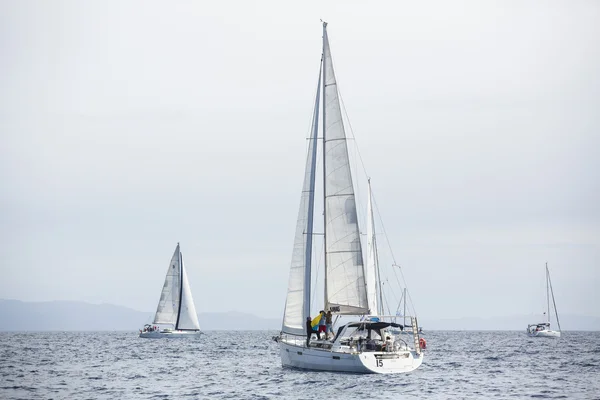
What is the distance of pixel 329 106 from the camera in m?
43.2

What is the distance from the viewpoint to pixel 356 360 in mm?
38531

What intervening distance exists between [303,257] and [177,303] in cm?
6961

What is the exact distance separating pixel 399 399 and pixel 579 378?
15.0m

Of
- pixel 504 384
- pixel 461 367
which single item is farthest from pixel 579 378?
pixel 461 367

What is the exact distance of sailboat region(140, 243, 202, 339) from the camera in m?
112

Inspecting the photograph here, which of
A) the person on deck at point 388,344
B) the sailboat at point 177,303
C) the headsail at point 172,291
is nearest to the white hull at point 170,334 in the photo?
the sailboat at point 177,303

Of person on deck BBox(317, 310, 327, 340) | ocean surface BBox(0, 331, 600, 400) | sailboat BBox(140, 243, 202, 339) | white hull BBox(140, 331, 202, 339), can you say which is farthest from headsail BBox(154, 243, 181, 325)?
person on deck BBox(317, 310, 327, 340)

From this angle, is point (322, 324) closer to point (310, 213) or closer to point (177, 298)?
point (310, 213)

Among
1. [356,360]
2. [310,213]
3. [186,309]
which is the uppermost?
[186,309]

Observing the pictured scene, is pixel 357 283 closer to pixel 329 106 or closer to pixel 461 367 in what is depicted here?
pixel 329 106

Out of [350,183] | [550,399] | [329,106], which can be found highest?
[329,106]

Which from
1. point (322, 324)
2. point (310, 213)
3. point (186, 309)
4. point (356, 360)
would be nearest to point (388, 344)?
point (356, 360)

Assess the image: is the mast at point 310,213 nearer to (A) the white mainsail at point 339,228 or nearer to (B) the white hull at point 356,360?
(A) the white mainsail at point 339,228

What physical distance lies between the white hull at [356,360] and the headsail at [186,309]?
71.1 meters
